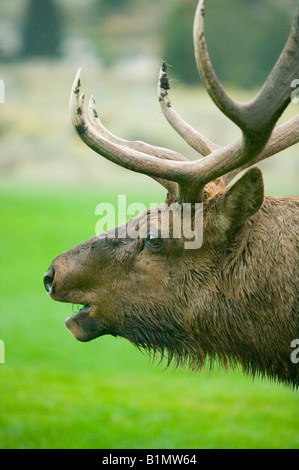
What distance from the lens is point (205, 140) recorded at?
Answer: 5.24 m

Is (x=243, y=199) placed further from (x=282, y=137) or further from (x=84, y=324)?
(x=84, y=324)

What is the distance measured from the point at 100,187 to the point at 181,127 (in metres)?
36.1

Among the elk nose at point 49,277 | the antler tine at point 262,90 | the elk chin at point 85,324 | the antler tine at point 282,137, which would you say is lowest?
the elk chin at point 85,324

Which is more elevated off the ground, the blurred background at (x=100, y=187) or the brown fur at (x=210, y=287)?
the blurred background at (x=100, y=187)

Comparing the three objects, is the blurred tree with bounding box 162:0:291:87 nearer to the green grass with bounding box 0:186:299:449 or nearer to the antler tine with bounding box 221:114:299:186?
the green grass with bounding box 0:186:299:449

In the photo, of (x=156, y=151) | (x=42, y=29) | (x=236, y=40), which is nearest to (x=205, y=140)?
(x=156, y=151)

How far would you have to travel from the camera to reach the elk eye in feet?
14.8

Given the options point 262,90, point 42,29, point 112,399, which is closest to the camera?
point 262,90

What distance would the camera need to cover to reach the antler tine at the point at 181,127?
5152mm

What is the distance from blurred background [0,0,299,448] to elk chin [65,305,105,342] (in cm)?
104

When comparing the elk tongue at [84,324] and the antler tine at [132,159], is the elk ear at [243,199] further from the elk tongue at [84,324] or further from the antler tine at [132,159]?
the elk tongue at [84,324]

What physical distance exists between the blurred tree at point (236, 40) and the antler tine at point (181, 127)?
40.5m

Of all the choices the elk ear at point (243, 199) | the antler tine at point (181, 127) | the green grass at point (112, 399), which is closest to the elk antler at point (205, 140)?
the antler tine at point (181, 127)

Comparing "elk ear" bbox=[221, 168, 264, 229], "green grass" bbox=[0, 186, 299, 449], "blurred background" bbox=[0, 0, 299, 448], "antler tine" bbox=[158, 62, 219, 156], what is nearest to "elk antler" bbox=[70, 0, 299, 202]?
"antler tine" bbox=[158, 62, 219, 156]
